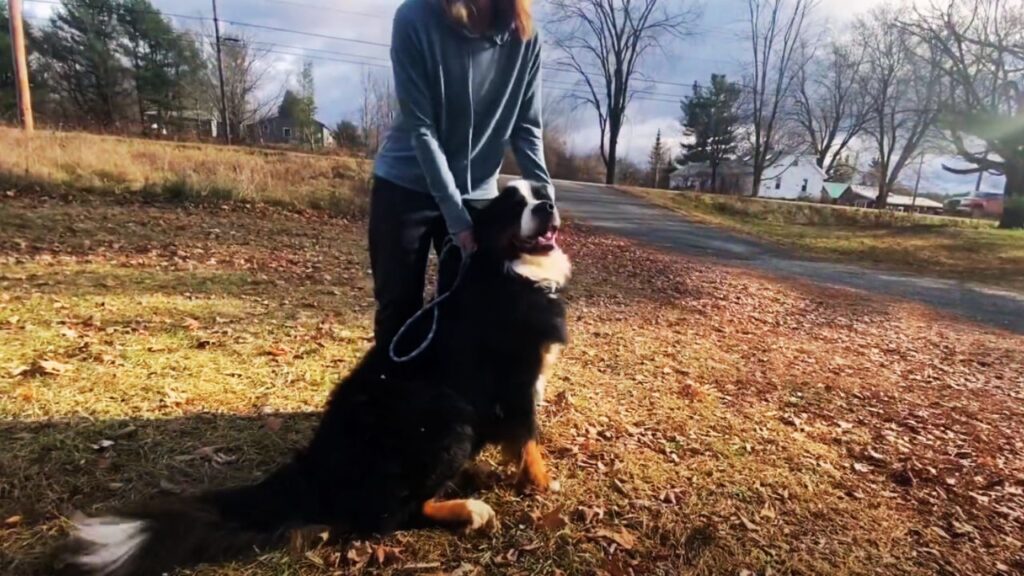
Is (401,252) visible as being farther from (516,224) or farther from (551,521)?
(551,521)

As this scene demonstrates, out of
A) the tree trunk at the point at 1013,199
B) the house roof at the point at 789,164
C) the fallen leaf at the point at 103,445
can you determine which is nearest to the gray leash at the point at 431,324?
the fallen leaf at the point at 103,445

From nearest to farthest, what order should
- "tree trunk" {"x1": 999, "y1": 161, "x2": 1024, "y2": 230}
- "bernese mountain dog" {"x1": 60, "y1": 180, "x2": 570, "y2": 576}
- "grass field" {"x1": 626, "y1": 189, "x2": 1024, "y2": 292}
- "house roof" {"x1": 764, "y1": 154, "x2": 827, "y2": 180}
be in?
"bernese mountain dog" {"x1": 60, "y1": 180, "x2": 570, "y2": 576} → "grass field" {"x1": 626, "y1": 189, "x2": 1024, "y2": 292} → "tree trunk" {"x1": 999, "y1": 161, "x2": 1024, "y2": 230} → "house roof" {"x1": 764, "y1": 154, "x2": 827, "y2": 180}

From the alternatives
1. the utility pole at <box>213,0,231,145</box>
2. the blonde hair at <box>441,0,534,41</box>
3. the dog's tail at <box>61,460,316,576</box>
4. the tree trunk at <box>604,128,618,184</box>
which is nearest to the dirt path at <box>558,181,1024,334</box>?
the blonde hair at <box>441,0,534,41</box>

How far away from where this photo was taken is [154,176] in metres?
12.1

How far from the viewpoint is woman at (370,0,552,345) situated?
7.97 ft

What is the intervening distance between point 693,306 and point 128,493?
679 centimetres

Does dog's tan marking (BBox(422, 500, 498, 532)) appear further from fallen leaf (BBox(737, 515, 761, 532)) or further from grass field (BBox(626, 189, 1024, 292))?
grass field (BBox(626, 189, 1024, 292))

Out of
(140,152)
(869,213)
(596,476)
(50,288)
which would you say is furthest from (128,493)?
(869,213)

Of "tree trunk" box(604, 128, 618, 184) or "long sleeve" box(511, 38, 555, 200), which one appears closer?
"long sleeve" box(511, 38, 555, 200)

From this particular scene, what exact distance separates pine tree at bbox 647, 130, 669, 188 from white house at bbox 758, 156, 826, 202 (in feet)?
34.1

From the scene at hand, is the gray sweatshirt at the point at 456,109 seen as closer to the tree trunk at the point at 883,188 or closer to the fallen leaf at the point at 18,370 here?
the fallen leaf at the point at 18,370

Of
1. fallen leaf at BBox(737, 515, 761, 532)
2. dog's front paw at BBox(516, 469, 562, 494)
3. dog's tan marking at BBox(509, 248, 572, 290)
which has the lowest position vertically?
fallen leaf at BBox(737, 515, 761, 532)

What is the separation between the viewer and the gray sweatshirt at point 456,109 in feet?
7.96

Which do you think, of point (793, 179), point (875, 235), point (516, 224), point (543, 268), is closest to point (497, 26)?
point (516, 224)
